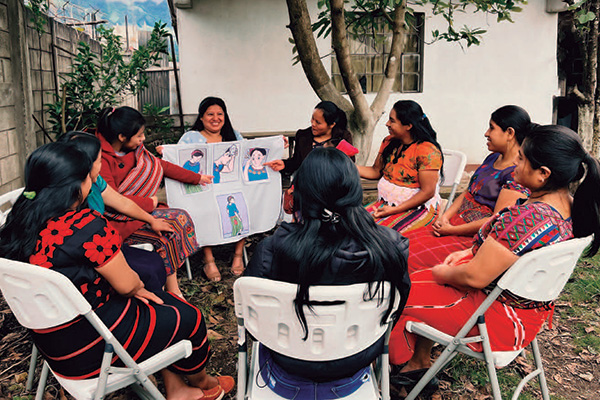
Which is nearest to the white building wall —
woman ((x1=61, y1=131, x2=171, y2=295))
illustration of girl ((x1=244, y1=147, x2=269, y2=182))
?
illustration of girl ((x1=244, y1=147, x2=269, y2=182))

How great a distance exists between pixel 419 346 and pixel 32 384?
2.16 meters

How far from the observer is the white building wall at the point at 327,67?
7.54 metres

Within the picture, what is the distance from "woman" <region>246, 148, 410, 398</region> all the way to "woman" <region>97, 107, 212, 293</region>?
5.33ft

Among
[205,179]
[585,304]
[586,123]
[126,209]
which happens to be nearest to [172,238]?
[126,209]

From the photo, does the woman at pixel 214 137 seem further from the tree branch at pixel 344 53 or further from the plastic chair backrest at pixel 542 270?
the plastic chair backrest at pixel 542 270

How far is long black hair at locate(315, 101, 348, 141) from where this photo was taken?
3.95 m

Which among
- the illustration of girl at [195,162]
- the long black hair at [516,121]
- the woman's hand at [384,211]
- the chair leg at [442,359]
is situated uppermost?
the long black hair at [516,121]

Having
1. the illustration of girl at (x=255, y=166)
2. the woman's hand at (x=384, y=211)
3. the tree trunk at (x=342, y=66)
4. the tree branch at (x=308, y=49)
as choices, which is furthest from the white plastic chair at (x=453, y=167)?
the illustration of girl at (x=255, y=166)

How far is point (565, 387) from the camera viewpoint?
2.78 meters

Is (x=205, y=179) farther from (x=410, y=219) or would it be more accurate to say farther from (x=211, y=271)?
(x=410, y=219)

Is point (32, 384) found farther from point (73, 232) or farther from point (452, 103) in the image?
point (452, 103)

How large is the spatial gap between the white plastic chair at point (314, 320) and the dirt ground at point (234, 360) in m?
1.06

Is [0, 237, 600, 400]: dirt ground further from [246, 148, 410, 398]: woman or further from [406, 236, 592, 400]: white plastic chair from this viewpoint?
[246, 148, 410, 398]: woman

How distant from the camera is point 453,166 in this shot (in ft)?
12.7
